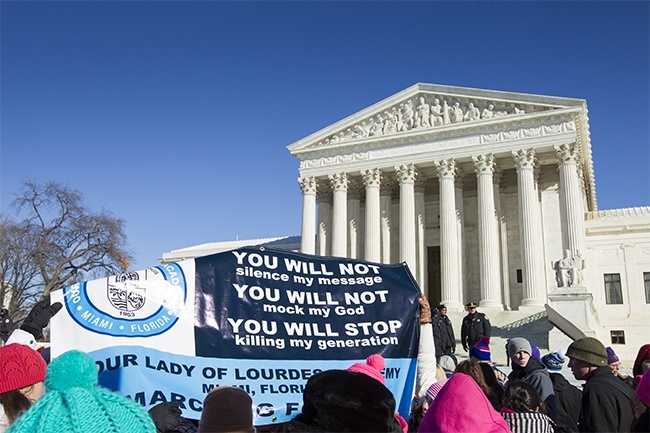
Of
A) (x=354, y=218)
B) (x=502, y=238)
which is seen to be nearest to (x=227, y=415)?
(x=502, y=238)

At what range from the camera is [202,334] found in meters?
5.11

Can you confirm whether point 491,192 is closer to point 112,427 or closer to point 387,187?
point 387,187

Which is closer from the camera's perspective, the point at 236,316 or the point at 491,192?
the point at 236,316

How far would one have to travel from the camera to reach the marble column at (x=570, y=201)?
3198 cm

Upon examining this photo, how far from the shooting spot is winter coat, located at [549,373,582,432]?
5.65 m

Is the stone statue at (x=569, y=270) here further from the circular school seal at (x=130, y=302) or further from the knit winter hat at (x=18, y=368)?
the knit winter hat at (x=18, y=368)

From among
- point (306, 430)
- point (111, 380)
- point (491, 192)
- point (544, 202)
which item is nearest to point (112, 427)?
point (306, 430)

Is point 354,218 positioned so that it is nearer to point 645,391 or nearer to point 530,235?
point 530,235

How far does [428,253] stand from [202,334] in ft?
118

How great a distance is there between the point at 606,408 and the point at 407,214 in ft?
105

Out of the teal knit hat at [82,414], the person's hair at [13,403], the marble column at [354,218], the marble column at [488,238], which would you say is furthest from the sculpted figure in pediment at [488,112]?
the teal knit hat at [82,414]

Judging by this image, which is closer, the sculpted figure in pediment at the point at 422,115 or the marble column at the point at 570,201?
the marble column at the point at 570,201

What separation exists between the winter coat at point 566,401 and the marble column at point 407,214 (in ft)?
98.6

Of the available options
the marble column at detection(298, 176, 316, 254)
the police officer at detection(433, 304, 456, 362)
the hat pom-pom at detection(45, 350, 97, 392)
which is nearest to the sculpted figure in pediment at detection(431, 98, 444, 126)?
the marble column at detection(298, 176, 316, 254)
